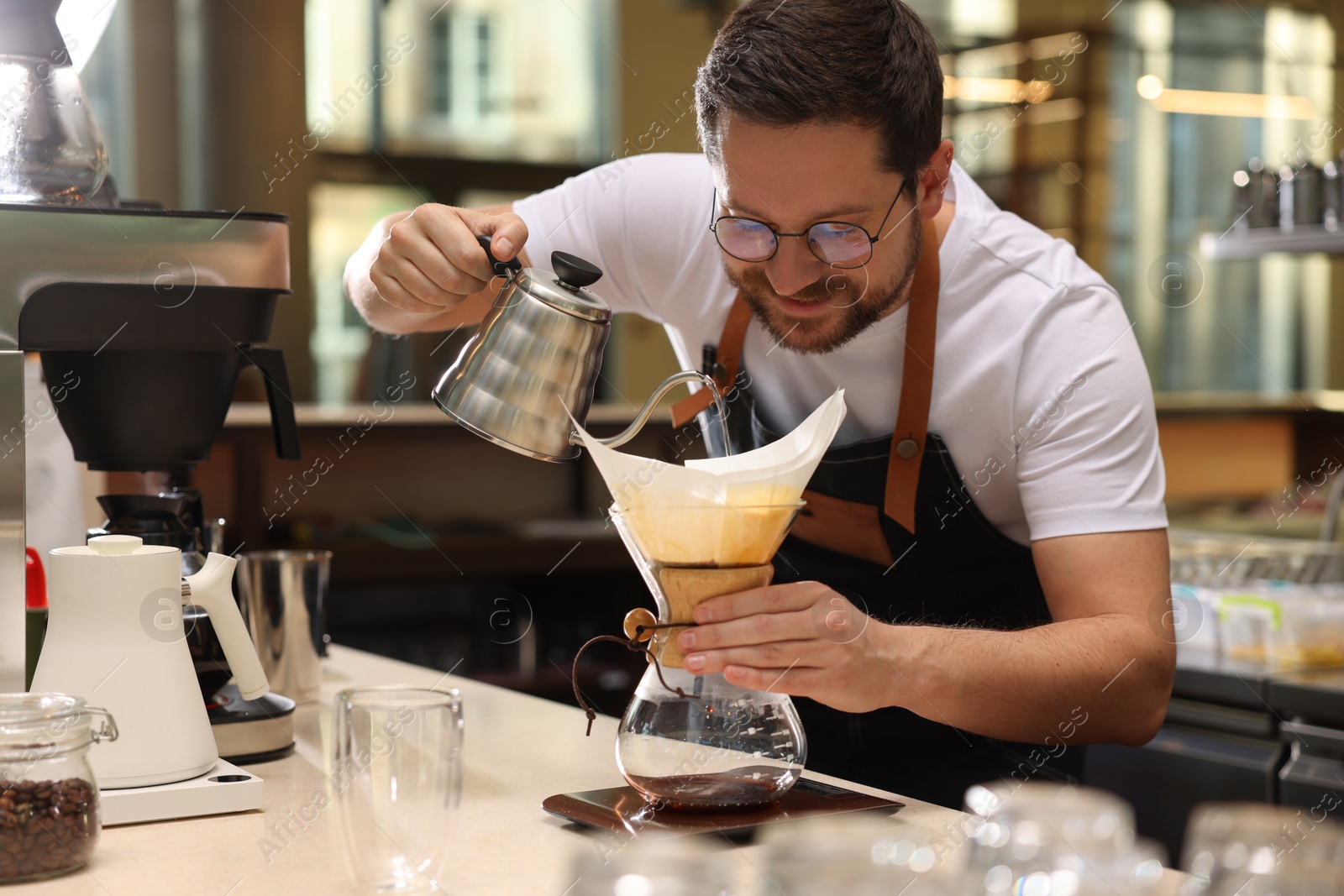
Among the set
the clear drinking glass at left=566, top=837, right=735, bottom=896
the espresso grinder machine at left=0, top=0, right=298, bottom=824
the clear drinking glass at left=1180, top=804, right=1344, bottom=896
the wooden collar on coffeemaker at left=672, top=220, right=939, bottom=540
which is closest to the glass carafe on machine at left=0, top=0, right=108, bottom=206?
the espresso grinder machine at left=0, top=0, right=298, bottom=824

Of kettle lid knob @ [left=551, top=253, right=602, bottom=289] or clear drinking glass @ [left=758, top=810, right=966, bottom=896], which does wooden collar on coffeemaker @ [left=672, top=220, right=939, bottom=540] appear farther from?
clear drinking glass @ [left=758, top=810, right=966, bottom=896]

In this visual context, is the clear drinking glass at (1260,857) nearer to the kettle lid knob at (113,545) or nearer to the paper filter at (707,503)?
the paper filter at (707,503)

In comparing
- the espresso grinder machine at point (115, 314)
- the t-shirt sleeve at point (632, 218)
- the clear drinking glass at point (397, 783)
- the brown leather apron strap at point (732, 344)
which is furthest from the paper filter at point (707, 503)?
the t-shirt sleeve at point (632, 218)

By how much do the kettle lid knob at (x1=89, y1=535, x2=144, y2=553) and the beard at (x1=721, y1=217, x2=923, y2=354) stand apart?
0.76 m

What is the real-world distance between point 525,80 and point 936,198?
17.2 feet

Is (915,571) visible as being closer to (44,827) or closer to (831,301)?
(831,301)

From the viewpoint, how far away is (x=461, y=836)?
3.77ft

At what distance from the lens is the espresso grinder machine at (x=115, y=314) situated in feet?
4.48

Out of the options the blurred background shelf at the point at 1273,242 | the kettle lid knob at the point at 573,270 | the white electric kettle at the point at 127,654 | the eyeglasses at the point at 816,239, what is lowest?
the white electric kettle at the point at 127,654

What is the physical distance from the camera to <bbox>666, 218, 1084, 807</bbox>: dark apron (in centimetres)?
175

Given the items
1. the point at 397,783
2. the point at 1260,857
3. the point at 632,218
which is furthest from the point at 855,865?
the point at 632,218

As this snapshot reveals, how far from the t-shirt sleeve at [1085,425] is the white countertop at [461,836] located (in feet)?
1.55

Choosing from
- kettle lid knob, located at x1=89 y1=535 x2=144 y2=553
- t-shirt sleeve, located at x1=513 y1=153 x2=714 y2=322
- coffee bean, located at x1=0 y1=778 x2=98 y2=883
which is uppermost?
t-shirt sleeve, located at x1=513 y1=153 x2=714 y2=322

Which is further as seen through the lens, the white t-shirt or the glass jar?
the white t-shirt
